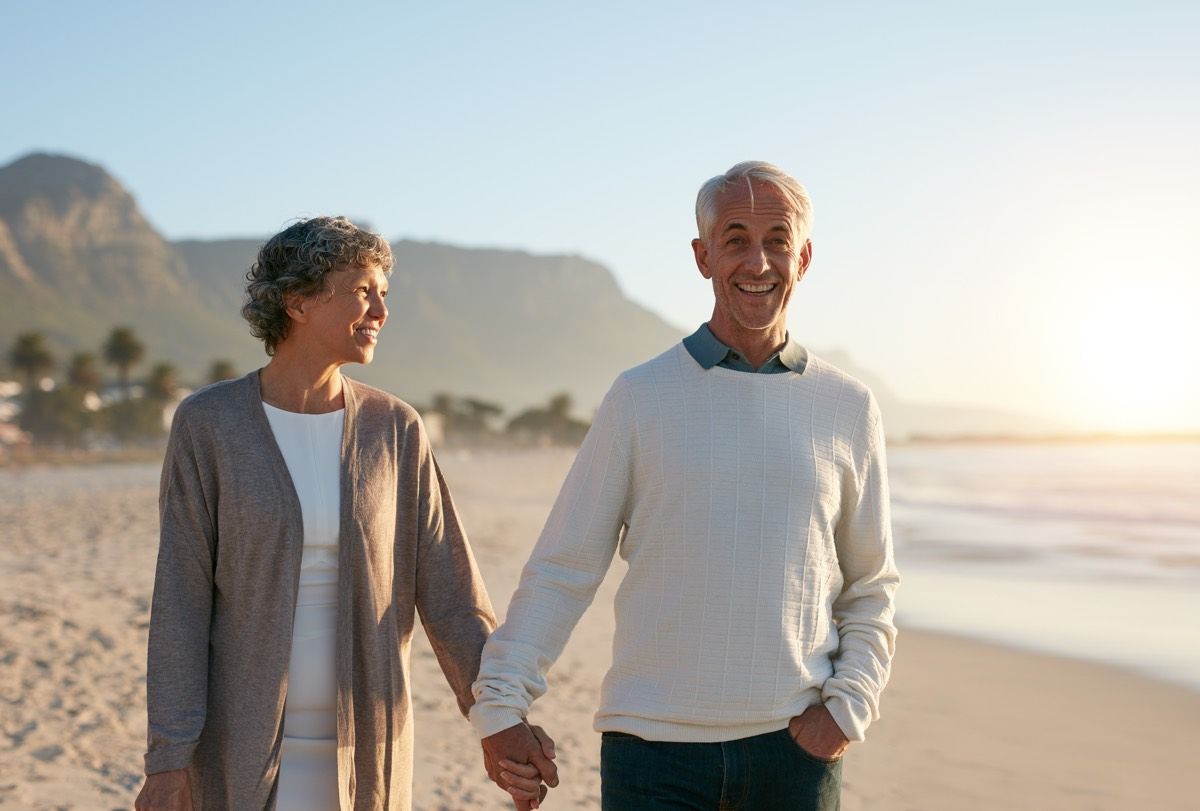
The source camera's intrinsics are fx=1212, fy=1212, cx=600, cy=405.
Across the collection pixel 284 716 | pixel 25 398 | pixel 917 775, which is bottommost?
pixel 25 398

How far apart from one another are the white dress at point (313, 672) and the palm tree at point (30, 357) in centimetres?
6597

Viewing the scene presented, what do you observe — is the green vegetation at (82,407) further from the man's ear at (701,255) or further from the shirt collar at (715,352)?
the shirt collar at (715,352)

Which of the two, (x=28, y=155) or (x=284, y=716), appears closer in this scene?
(x=284, y=716)

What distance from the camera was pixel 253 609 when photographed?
2514 millimetres

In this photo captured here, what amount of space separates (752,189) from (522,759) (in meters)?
1.26

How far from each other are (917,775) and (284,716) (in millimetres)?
4536

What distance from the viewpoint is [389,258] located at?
2.84 m

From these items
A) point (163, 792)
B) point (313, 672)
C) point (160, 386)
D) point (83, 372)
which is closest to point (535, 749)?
point (313, 672)

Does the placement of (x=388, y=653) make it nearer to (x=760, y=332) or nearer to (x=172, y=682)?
(x=172, y=682)

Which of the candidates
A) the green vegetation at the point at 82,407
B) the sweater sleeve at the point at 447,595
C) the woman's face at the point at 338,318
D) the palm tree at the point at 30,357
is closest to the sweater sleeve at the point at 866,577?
the sweater sleeve at the point at 447,595

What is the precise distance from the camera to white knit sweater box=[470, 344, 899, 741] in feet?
7.68

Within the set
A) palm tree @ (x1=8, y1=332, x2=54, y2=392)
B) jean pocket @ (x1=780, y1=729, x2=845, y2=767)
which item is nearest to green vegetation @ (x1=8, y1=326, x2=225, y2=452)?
palm tree @ (x1=8, y1=332, x2=54, y2=392)

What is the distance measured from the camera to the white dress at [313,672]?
2.55 metres

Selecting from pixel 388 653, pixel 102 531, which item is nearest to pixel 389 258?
pixel 388 653
